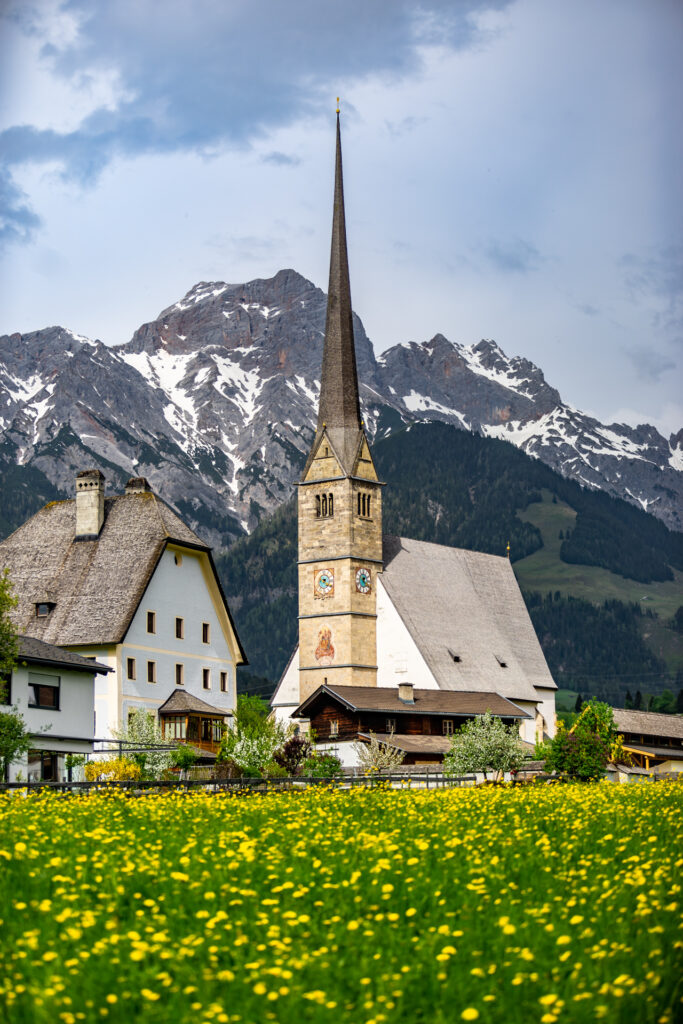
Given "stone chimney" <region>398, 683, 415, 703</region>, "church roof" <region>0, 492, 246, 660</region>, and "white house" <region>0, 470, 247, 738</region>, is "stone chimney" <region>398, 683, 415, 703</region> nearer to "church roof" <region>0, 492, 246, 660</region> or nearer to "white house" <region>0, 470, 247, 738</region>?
"white house" <region>0, 470, 247, 738</region>

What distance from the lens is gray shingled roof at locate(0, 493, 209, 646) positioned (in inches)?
2744

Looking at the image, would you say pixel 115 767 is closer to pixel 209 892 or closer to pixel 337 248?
pixel 209 892

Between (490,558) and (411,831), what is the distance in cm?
9715

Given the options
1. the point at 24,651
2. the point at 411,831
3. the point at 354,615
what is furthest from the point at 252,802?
the point at 354,615

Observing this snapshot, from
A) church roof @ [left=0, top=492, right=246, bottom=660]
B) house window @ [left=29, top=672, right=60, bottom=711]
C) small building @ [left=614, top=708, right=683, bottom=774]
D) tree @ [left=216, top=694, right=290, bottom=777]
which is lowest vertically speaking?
small building @ [left=614, top=708, right=683, bottom=774]

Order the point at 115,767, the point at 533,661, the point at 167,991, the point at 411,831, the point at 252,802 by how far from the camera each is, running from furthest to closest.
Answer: the point at 533,661
the point at 115,767
the point at 252,802
the point at 411,831
the point at 167,991

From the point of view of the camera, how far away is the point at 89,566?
73375 mm

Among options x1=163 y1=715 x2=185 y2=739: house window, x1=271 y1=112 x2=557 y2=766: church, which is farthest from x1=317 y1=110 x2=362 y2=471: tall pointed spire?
x1=163 y1=715 x2=185 y2=739: house window

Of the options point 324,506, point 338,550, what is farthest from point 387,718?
point 324,506

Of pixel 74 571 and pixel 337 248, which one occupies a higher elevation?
pixel 337 248

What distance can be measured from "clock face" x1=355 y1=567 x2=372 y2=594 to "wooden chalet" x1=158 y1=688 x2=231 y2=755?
94.0ft

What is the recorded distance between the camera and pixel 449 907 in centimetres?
1678

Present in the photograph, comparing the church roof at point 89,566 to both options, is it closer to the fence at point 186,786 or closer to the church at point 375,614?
the church at point 375,614

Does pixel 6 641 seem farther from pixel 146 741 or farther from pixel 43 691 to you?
pixel 146 741
